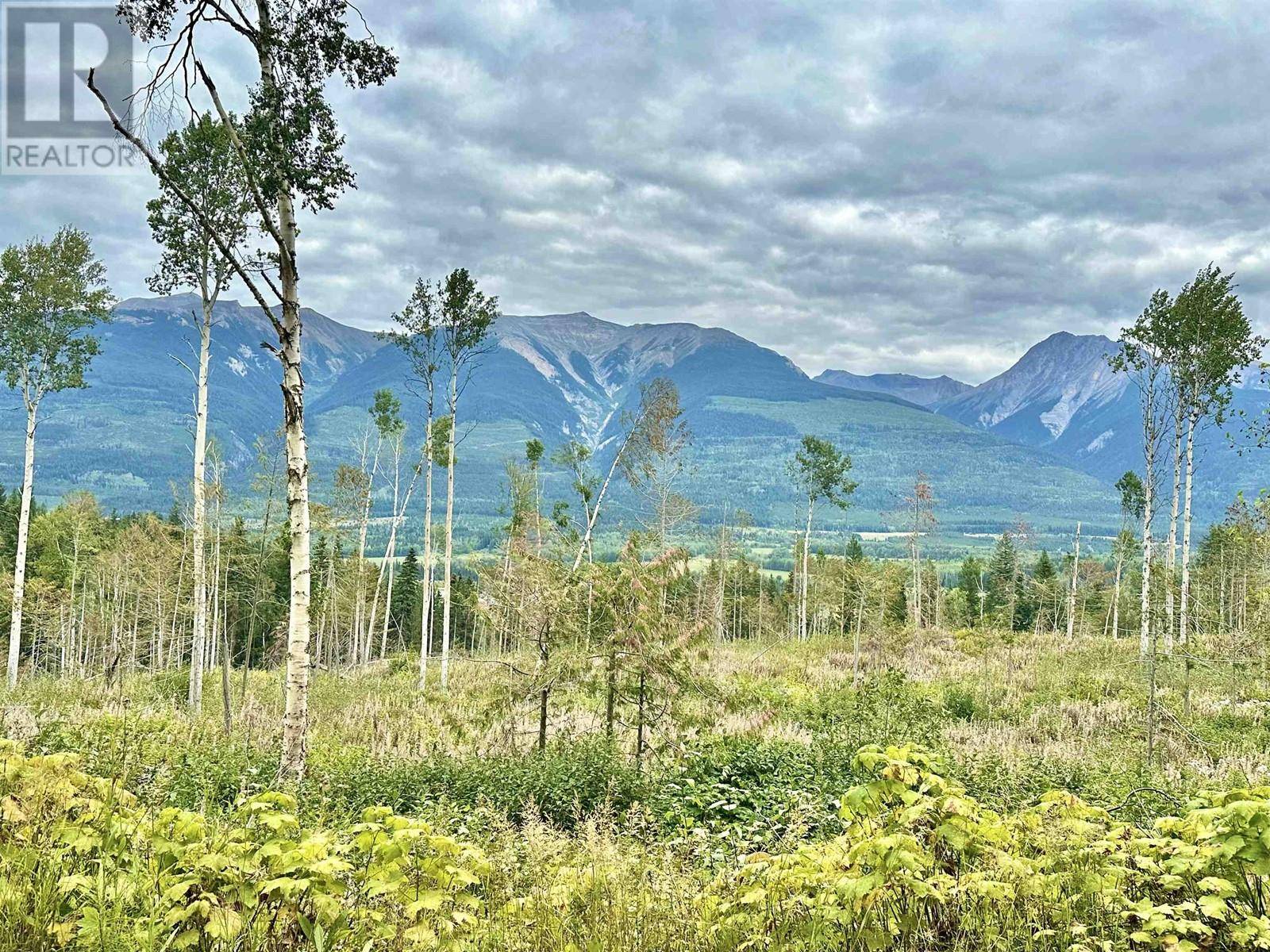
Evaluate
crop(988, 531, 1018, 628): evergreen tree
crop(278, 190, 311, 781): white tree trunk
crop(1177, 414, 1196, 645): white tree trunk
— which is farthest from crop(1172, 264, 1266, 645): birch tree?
crop(278, 190, 311, 781): white tree trunk

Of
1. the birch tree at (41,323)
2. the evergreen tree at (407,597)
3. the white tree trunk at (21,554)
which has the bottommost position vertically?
the evergreen tree at (407,597)

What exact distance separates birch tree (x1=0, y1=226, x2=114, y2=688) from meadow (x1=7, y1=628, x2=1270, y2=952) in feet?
30.7

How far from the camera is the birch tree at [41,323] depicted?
65.4 feet

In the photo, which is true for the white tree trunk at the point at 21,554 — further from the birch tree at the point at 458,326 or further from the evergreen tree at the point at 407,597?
the evergreen tree at the point at 407,597

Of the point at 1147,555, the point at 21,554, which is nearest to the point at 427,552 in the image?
the point at 21,554

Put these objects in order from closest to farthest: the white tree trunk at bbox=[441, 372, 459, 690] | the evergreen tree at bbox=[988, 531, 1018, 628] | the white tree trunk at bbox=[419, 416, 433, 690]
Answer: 1. the white tree trunk at bbox=[441, 372, 459, 690]
2. the white tree trunk at bbox=[419, 416, 433, 690]
3. the evergreen tree at bbox=[988, 531, 1018, 628]

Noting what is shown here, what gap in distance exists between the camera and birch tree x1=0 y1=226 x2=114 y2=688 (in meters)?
19.9

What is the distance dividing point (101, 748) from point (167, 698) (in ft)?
33.8

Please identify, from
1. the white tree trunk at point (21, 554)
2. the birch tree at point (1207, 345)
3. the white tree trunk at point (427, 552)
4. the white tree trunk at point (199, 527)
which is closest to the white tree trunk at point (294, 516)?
the white tree trunk at point (199, 527)

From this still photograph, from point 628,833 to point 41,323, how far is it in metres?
24.6

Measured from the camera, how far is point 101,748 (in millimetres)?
8211

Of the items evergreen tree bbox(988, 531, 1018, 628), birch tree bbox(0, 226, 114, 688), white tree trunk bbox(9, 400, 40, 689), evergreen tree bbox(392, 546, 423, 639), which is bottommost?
evergreen tree bbox(392, 546, 423, 639)

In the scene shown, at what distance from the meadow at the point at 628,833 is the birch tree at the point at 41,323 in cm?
936

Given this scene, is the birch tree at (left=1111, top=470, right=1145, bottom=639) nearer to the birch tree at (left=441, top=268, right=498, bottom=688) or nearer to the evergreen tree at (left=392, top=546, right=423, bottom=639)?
the birch tree at (left=441, top=268, right=498, bottom=688)
